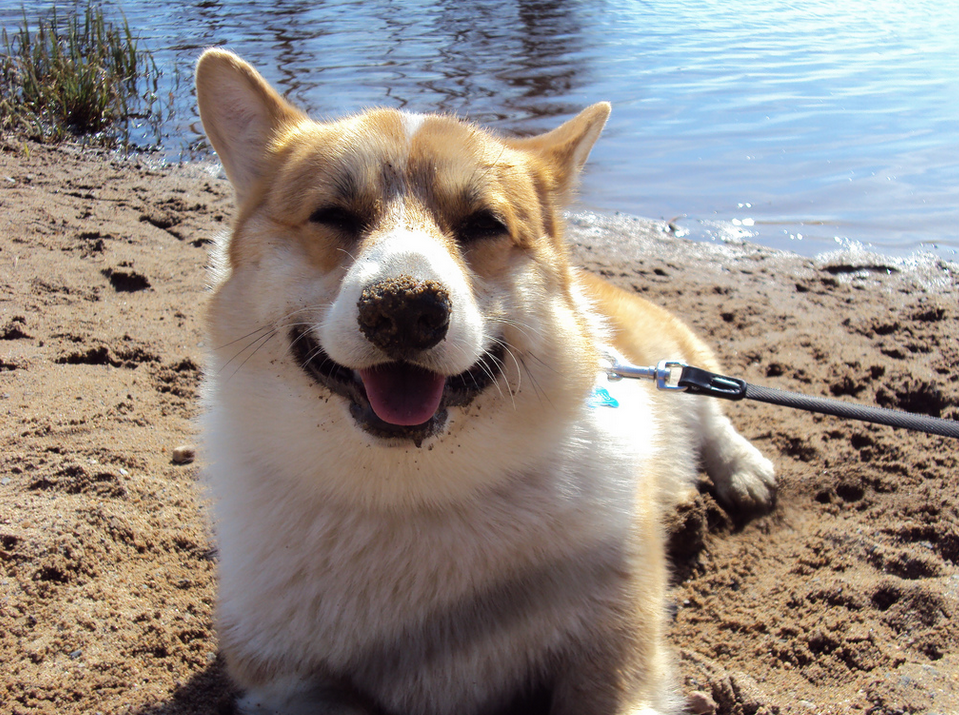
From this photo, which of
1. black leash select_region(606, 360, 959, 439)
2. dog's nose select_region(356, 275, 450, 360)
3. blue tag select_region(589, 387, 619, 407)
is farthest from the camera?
black leash select_region(606, 360, 959, 439)

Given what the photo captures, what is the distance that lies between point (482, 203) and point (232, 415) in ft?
3.58

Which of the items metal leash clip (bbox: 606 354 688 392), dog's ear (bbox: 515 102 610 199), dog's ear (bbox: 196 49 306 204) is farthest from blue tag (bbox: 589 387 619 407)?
dog's ear (bbox: 196 49 306 204)

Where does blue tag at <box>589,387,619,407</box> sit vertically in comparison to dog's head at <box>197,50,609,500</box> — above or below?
below

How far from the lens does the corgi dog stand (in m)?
2.07

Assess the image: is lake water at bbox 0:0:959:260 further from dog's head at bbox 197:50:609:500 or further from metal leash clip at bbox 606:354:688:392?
dog's head at bbox 197:50:609:500

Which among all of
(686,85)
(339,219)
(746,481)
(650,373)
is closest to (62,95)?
(339,219)

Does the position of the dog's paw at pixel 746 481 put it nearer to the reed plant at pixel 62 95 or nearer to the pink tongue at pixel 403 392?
the pink tongue at pixel 403 392

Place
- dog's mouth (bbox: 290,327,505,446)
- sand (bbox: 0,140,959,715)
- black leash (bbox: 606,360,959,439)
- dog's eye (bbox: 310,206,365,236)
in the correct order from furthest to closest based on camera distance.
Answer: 1. black leash (bbox: 606,360,959,439)
2. sand (bbox: 0,140,959,715)
3. dog's eye (bbox: 310,206,365,236)
4. dog's mouth (bbox: 290,327,505,446)

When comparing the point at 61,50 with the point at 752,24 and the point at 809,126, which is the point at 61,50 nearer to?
the point at 809,126

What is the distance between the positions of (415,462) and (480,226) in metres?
0.83

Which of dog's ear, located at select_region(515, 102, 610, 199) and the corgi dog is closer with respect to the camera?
the corgi dog

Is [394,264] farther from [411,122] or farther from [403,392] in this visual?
[411,122]

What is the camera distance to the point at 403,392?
2004 millimetres

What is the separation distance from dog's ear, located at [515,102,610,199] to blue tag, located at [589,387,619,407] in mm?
852
